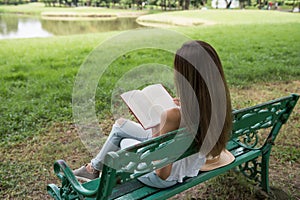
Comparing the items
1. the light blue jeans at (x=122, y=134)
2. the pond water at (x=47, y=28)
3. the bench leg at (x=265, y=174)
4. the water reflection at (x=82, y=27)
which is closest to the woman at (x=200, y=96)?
the light blue jeans at (x=122, y=134)

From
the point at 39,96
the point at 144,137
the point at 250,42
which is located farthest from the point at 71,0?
the point at 144,137

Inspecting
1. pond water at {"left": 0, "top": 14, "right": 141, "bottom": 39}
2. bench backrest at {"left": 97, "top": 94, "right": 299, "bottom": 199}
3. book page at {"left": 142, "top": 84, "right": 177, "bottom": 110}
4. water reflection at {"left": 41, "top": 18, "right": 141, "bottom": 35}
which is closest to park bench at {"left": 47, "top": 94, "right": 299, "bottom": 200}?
bench backrest at {"left": 97, "top": 94, "right": 299, "bottom": 199}

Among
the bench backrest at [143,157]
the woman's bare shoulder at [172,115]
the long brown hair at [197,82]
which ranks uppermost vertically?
the long brown hair at [197,82]

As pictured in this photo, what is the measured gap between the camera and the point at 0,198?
2.34 m

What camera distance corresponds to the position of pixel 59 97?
4.09m

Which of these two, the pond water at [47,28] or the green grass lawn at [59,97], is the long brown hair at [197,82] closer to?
the green grass lawn at [59,97]

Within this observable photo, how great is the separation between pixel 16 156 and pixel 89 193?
1.62m

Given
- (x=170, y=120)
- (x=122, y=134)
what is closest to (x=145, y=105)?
(x=122, y=134)

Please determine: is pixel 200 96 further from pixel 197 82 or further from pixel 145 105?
pixel 145 105

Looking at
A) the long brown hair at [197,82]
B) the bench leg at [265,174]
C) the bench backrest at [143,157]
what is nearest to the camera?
the bench backrest at [143,157]

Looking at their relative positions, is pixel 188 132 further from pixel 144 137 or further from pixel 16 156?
pixel 16 156

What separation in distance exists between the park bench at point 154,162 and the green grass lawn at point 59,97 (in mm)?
417

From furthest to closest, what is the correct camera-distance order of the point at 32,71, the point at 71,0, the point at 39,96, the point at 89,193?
the point at 71,0
the point at 32,71
the point at 39,96
the point at 89,193

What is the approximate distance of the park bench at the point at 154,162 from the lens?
1379 millimetres
